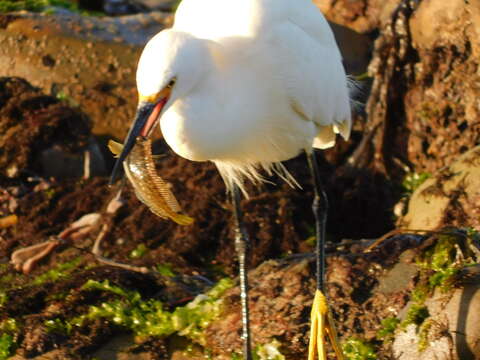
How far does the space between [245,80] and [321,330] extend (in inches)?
49.0

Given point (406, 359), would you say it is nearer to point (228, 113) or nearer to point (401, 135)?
point (228, 113)

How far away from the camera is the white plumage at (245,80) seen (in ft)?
9.71

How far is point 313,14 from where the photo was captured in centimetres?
403

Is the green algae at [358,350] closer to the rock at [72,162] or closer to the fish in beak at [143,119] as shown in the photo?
the fish in beak at [143,119]

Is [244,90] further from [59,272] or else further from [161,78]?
[59,272]

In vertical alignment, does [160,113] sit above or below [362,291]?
above

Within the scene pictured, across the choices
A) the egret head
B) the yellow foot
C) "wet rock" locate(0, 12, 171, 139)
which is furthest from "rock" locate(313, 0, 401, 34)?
the egret head

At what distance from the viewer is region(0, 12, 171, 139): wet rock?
7.20 m

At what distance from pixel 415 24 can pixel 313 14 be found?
7.56 ft

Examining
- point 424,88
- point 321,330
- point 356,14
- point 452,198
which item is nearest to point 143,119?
point 321,330

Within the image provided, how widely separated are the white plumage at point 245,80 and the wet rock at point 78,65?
11.0 ft

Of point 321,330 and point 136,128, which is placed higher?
point 136,128

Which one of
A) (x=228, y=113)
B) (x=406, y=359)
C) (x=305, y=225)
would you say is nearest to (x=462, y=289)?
(x=406, y=359)

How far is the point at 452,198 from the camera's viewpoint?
488 cm
